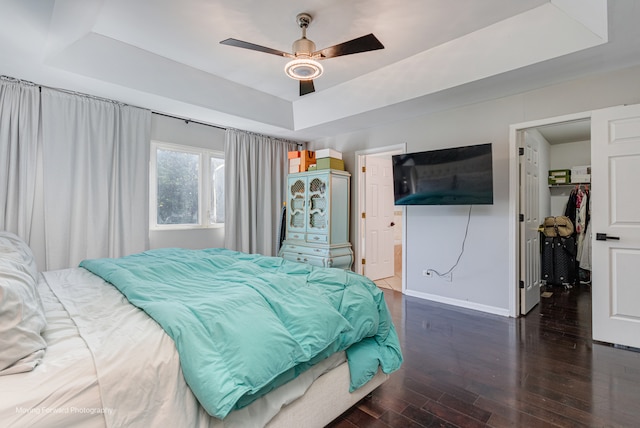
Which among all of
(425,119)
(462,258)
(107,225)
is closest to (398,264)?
(462,258)

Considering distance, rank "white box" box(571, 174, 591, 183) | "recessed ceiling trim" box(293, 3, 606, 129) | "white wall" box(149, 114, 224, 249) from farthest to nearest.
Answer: "white box" box(571, 174, 591, 183)
"white wall" box(149, 114, 224, 249)
"recessed ceiling trim" box(293, 3, 606, 129)

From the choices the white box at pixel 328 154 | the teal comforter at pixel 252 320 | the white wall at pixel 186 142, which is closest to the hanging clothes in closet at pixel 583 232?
the white box at pixel 328 154

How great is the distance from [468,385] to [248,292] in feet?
5.41

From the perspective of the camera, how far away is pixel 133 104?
139 inches

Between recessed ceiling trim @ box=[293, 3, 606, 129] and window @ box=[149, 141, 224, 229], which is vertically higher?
recessed ceiling trim @ box=[293, 3, 606, 129]

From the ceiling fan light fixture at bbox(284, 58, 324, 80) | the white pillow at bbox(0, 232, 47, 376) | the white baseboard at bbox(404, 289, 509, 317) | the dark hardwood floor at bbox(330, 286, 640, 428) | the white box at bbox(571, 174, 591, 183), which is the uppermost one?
the ceiling fan light fixture at bbox(284, 58, 324, 80)

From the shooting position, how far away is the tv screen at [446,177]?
3.20 meters

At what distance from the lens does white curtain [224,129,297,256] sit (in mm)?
4477

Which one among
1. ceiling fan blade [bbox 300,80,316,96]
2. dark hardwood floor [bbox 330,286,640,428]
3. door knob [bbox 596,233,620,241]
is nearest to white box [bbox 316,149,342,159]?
ceiling fan blade [bbox 300,80,316,96]

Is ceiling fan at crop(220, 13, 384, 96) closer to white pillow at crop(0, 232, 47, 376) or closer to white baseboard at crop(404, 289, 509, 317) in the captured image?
white pillow at crop(0, 232, 47, 376)

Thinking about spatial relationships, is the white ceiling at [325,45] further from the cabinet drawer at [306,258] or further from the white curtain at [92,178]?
the cabinet drawer at [306,258]

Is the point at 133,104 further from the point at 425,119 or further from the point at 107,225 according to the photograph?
the point at 425,119

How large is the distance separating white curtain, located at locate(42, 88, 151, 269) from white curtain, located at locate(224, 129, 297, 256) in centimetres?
111

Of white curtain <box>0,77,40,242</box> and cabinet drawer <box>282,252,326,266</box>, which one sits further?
cabinet drawer <box>282,252,326,266</box>
